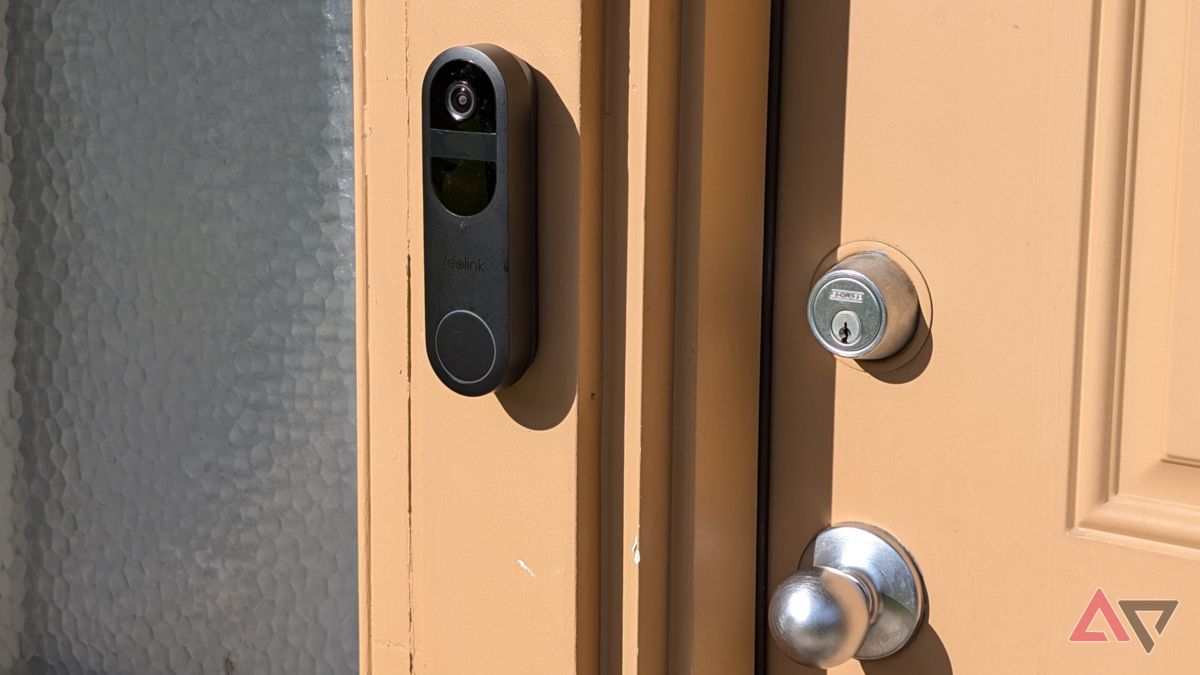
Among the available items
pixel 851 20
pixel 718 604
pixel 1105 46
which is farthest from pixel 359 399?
pixel 1105 46

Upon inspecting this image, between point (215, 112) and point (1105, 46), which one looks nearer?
point (1105, 46)

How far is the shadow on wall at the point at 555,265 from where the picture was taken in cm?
64

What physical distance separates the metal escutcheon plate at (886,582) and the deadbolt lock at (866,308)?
116mm

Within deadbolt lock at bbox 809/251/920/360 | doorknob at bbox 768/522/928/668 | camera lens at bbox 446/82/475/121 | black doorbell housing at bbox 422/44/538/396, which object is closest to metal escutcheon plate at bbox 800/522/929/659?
doorknob at bbox 768/522/928/668

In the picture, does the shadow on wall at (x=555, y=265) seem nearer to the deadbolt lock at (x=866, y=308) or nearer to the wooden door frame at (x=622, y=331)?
the wooden door frame at (x=622, y=331)

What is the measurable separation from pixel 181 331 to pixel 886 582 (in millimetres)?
804

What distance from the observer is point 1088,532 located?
24.3 inches

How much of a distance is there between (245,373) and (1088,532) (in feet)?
2.73

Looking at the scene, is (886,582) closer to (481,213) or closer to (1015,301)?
(1015,301)

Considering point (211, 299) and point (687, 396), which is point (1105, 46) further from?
point (211, 299)

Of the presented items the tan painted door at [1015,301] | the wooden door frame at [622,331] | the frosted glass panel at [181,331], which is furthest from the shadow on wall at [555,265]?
the frosted glass panel at [181,331]

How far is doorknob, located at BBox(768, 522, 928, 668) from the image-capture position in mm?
629

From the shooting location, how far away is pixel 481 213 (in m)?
0.63

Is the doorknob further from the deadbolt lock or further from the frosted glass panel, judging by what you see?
the frosted glass panel
